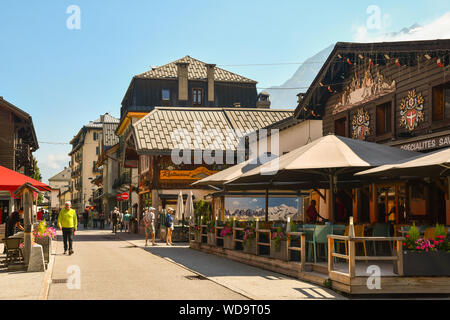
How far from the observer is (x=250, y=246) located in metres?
17.1

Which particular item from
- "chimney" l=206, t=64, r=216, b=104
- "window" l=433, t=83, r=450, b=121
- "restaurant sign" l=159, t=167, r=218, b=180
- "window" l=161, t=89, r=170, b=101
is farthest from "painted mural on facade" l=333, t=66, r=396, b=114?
"window" l=161, t=89, r=170, b=101

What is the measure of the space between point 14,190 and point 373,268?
31.8 ft

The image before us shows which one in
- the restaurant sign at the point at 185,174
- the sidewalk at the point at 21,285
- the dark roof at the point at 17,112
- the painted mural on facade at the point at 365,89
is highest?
the dark roof at the point at 17,112

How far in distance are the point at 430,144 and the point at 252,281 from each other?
6.68 metres

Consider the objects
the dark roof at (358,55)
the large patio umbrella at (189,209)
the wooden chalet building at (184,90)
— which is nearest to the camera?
the dark roof at (358,55)

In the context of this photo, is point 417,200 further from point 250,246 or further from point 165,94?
point 165,94

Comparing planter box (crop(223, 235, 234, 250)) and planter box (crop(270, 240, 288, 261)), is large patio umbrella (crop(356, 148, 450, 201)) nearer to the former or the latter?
planter box (crop(270, 240, 288, 261))

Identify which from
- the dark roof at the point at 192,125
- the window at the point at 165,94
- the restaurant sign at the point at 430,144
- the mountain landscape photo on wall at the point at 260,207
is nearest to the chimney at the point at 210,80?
the window at the point at 165,94

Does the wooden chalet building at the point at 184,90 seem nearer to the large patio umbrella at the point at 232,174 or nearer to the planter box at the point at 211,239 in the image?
the planter box at the point at 211,239

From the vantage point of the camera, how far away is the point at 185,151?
37500 mm

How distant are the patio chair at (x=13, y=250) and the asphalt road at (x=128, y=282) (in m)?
1.00

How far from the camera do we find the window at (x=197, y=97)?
55.8 metres

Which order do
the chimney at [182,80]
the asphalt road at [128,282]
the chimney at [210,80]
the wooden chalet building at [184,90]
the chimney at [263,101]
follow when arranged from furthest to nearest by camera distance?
1. the chimney at [263,101]
2. the chimney at [210,80]
3. the chimney at [182,80]
4. the wooden chalet building at [184,90]
5. the asphalt road at [128,282]

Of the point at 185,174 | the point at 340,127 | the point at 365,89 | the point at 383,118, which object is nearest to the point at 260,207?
the point at 340,127
